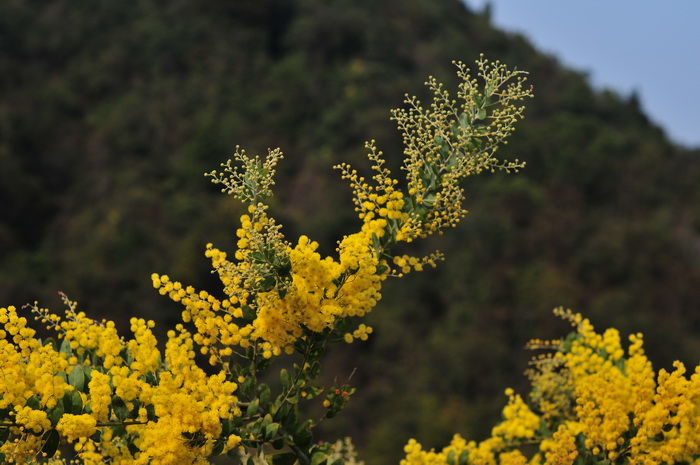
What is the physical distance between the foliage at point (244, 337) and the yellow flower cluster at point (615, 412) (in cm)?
129

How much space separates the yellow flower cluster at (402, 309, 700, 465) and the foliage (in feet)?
4.23

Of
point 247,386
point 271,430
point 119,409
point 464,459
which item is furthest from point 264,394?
point 464,459

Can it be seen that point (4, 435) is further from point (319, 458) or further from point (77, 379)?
point (319, 458)

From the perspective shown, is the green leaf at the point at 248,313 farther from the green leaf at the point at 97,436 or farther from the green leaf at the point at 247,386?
the green leaf at the point at 97,436

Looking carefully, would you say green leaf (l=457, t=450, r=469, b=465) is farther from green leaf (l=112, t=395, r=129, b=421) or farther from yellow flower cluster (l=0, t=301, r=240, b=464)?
green leaf (l=112, t=395, r=129, b=421)

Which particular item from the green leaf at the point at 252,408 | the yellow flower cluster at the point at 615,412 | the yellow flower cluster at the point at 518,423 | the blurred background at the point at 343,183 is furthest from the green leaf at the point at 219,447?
the blurred background at the point at 343,183

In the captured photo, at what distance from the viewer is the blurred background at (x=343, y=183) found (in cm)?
3600

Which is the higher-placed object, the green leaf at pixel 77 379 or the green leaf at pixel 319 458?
the green leaf at pixel 77 379

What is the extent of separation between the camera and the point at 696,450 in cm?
459

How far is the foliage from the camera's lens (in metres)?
3.91

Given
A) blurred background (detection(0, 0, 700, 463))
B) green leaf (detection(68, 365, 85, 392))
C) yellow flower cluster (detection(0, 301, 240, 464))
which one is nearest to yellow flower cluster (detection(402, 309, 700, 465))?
yellow flower cluster (detection(0, 301, 240, 464))

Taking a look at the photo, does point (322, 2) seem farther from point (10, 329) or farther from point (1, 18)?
point (10, 329)

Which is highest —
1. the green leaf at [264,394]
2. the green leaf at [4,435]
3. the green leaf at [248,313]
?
the green leaf at [248,313]

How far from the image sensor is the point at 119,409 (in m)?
4.05
